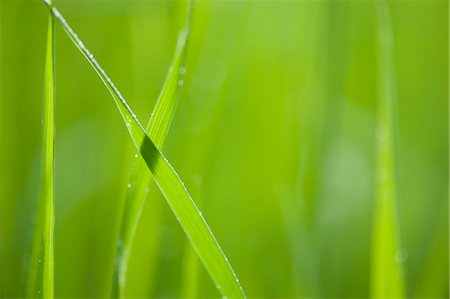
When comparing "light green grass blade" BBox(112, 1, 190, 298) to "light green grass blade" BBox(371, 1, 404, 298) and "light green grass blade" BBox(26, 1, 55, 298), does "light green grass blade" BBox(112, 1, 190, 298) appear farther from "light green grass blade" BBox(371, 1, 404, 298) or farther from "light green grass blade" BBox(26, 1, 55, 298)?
"light green grass blade" BBox(371, 1, 404, 298)

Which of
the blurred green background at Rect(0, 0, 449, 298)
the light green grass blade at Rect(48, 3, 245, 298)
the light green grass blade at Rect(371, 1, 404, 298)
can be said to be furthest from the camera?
the blurred green background at Rect(0, 0, 449, 298)

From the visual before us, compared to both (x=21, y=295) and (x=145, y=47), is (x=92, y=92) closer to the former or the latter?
(x=145, y=47)

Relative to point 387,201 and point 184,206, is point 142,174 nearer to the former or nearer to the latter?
point 184,206

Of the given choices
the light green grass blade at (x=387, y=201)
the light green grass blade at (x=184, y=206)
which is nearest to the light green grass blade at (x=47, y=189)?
the light green grass blade at (x=184, y=206)

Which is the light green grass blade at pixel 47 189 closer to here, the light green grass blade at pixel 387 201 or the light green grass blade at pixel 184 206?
the light green grass blade at pixel 184 206

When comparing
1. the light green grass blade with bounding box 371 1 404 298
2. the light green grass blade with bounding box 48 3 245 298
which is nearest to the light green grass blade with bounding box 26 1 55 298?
the light green grass blade with bounding box 48 3 245 298

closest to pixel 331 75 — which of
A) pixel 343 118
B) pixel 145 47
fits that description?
pixel 343 118
